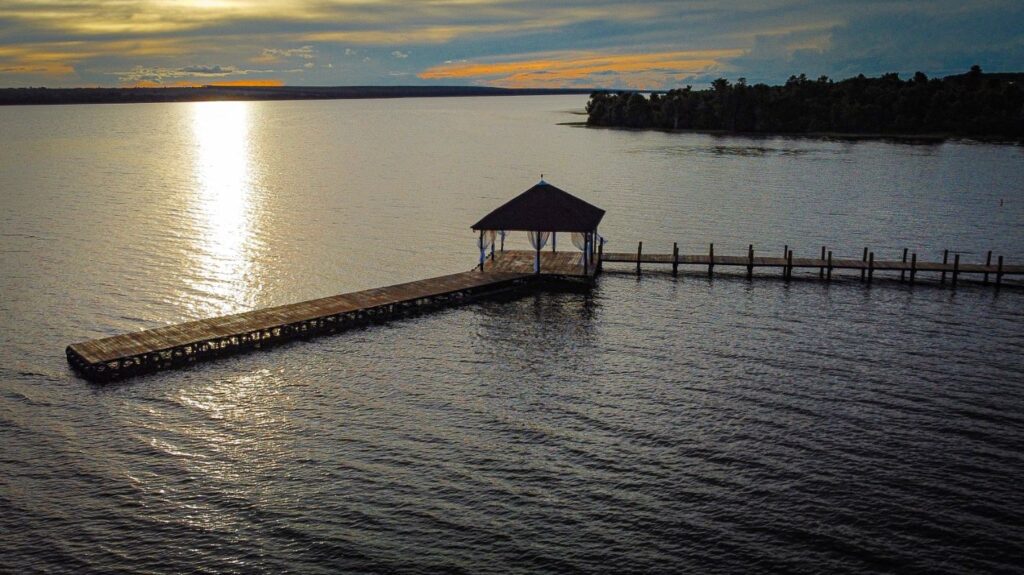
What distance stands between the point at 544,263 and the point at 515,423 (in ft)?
77.1

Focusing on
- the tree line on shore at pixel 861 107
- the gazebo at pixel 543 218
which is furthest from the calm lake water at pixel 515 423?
the tree line on shore at pixel 861 107

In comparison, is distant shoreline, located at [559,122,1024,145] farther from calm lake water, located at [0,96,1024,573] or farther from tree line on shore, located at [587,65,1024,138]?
calm lake water, located at [0,96,1024,573]

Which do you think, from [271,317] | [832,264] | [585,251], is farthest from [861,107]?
[271,317]

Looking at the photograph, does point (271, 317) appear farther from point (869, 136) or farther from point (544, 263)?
point (869, 136)

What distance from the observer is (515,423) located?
90.3 ft

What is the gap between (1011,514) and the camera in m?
21.7

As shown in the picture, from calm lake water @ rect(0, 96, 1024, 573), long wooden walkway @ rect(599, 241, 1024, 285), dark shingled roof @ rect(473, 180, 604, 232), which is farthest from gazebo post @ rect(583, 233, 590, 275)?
long wooden walkway @ rect(599, 241, 1024, 285)

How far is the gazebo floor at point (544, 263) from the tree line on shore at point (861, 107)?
14986 cm

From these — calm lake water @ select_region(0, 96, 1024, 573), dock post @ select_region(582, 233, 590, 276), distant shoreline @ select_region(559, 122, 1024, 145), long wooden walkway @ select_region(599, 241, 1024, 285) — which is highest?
distant shoreline @ select_region(559, 122, 1024, 145)

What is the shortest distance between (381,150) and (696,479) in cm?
14022

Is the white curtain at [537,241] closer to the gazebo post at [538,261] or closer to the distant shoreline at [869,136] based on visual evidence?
the gazebo post at [538,261]

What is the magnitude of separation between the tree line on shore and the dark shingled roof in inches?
5996

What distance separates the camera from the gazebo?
4700cm

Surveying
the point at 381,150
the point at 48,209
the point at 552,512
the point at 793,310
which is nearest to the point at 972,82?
the point at 381,150
